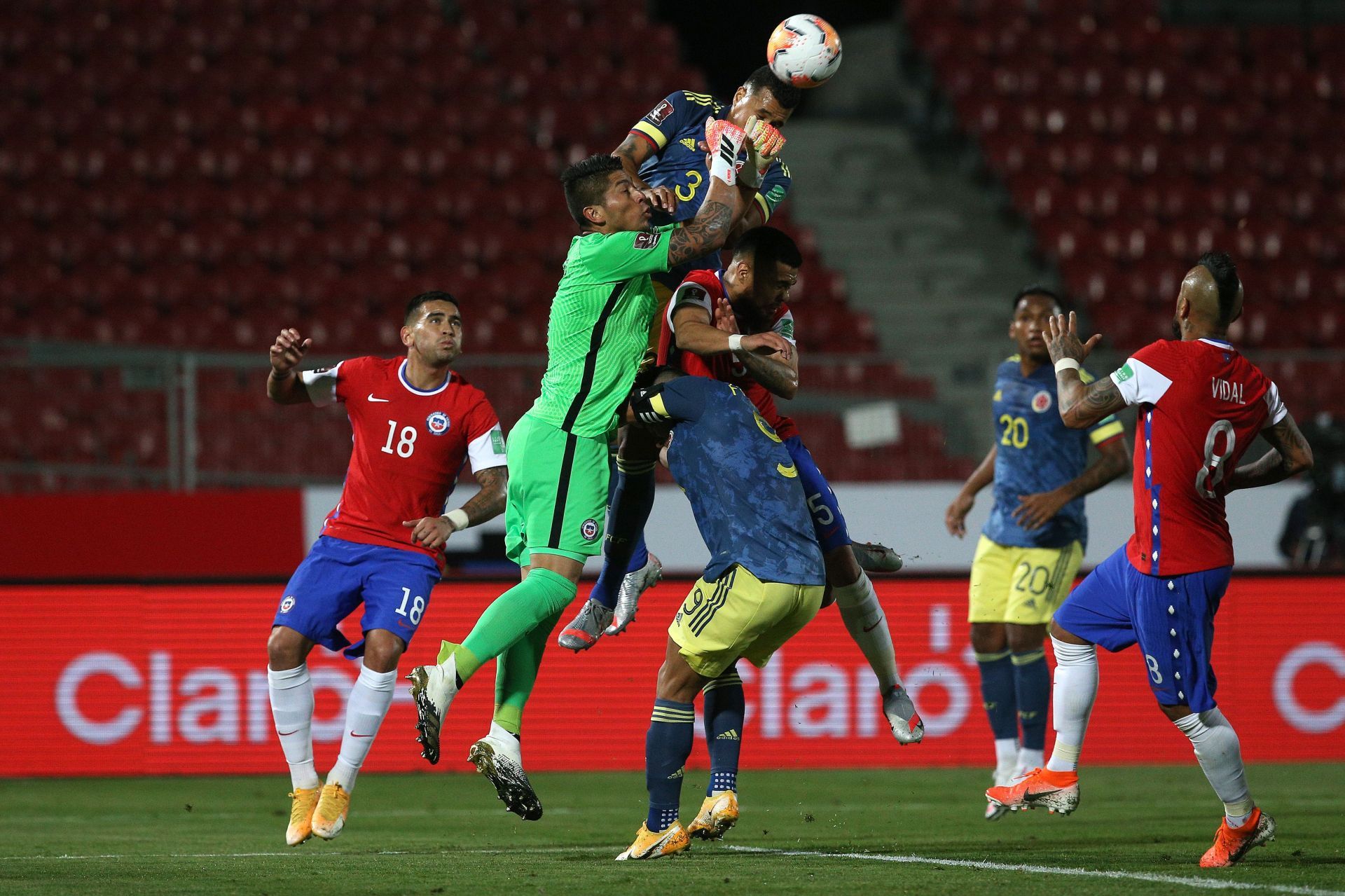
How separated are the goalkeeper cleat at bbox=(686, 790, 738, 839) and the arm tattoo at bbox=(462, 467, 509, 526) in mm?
1533

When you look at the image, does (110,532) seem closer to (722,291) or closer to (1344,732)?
(722,291)

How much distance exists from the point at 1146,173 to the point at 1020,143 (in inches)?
59.4

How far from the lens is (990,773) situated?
11102mm

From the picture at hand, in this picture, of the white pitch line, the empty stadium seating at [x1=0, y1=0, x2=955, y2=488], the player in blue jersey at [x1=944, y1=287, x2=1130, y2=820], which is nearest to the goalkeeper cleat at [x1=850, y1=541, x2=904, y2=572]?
the white pitch line

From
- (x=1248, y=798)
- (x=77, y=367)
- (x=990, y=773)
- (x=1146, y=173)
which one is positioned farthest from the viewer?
(x=1146, y=173)

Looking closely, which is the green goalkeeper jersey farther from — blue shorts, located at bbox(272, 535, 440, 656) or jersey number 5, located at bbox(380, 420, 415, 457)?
blue shorts, located at bbox(272, 535, 440, 656)

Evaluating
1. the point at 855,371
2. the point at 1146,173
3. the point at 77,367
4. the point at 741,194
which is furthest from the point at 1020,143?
the point at 741,194

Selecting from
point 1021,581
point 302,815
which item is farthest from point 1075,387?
point 302,815

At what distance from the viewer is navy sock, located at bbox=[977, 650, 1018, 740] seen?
9180mm

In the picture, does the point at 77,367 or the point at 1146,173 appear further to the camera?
the point at 1146,173

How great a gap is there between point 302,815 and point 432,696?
115 cm

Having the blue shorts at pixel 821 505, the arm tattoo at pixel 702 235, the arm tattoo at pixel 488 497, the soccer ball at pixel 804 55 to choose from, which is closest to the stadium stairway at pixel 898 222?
the soccer ball at pixel 804 55

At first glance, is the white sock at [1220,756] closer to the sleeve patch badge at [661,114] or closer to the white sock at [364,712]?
the white sock at [364,712]

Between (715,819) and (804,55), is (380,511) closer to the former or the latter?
(715,819)
